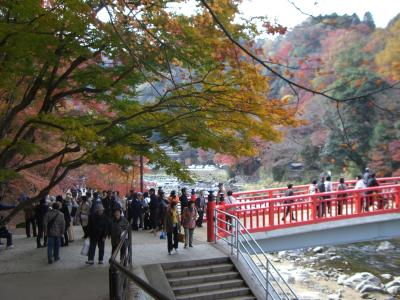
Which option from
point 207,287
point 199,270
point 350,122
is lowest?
point 207,287

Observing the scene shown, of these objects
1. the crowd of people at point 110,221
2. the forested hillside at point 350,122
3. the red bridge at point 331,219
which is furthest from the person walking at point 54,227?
the forested hillside at point 350,122

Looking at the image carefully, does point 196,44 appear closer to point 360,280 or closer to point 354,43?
point 360,280

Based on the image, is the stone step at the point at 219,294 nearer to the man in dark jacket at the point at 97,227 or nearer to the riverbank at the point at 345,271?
the man in dark jacket at the point at 97,227

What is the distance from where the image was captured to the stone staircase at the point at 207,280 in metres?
9.67

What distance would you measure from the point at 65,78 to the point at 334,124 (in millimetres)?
28098

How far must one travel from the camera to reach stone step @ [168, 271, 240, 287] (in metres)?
9.92

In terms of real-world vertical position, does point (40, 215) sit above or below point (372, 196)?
below

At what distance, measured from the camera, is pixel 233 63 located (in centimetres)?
831

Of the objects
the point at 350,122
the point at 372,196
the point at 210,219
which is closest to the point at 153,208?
the point at 210,219

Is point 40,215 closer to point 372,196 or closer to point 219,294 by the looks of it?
point 219,294

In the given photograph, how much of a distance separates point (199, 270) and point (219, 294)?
0.92 metres

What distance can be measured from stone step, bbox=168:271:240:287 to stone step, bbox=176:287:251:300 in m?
0.38

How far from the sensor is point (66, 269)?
407 inches

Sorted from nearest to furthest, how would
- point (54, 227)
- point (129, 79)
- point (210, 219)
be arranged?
1. point (129, 79)
2. point (54, 227)
3. point (210, 219)
